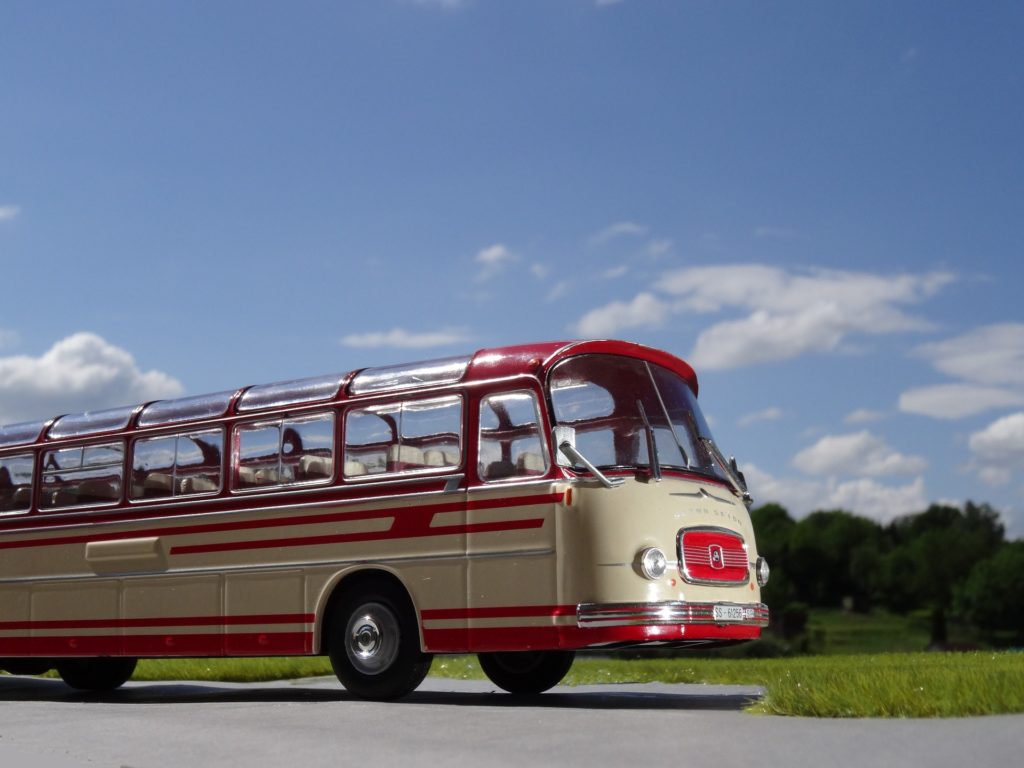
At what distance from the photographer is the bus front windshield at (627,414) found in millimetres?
12500

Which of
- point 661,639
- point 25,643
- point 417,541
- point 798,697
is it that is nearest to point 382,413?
point 417,541

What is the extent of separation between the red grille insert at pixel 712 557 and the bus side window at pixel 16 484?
8.44 meters

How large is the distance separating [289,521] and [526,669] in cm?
287

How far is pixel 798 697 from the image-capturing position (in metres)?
10.8

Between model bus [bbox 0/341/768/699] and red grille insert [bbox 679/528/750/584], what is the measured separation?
0.02m

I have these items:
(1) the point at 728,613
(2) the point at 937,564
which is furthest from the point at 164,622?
(2) the point at 937,564

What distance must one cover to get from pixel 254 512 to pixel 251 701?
6.38 ft

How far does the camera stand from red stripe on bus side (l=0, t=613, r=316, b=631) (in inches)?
551

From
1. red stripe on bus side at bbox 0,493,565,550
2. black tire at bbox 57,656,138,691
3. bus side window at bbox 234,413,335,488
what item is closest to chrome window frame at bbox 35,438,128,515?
red stripe on bus side at bbox 0,493,565,550

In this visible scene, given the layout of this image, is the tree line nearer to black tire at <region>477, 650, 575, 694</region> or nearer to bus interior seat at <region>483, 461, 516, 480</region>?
black tire at <region>477, 650, 575, 694</region>

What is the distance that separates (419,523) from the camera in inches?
513

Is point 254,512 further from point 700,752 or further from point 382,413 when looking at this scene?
point 700,752

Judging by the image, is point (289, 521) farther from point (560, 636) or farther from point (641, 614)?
point (641, 614)

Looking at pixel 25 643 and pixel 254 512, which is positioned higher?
pixel 254 512
